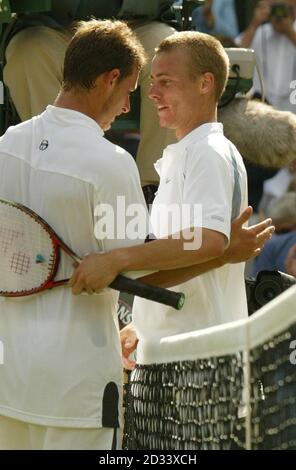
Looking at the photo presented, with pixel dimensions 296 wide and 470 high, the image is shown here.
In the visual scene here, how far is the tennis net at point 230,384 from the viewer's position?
3.46 metres

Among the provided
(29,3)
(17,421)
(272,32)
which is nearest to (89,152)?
(17,421)

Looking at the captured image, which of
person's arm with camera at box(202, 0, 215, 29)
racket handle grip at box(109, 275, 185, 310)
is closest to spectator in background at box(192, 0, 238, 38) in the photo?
person's arm with camera at box(202, 0, 215, 29)

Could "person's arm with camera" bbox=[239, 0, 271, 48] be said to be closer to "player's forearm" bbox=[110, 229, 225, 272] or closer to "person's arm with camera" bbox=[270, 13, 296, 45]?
"person's arm with camera" bbox=[270, 13, 296, 45]

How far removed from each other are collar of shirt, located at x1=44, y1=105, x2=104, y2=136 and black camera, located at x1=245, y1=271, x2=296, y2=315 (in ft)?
4.68

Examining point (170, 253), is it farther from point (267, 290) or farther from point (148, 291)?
point (267, 290)

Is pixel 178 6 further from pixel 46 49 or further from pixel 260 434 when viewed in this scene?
pixel 260 434

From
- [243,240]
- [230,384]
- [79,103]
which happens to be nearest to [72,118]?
[79,103]

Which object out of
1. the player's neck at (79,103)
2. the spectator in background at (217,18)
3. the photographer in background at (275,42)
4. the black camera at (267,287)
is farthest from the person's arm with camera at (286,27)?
the player's neck at (79,103)

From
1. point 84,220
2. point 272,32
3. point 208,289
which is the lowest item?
point 272,32

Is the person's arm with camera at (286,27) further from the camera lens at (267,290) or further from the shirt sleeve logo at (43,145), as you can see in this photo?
the shirt sleeve logo at (43,145)

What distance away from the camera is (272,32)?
10109 mm

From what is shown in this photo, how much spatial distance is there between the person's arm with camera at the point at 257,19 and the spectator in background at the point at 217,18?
0.35 feet

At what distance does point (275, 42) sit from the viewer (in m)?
10.1

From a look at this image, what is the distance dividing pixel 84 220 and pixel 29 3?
2427 millimetres
